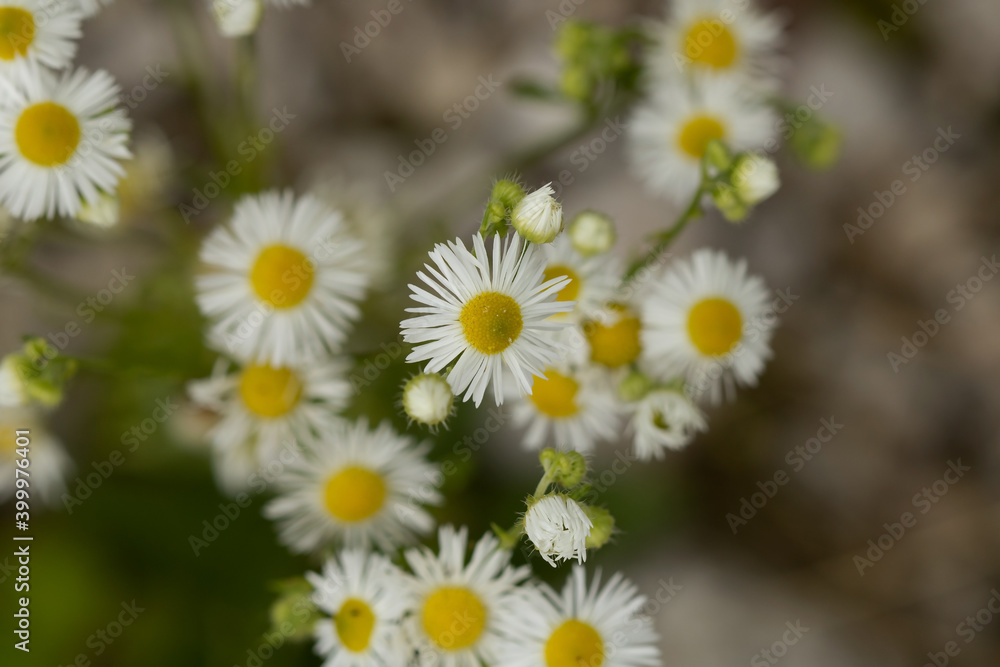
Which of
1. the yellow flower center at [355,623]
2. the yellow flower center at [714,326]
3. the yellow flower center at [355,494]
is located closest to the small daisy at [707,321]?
the yellow flower center at [714,326]

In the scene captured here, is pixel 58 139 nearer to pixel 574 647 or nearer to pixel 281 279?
pixel 281 279

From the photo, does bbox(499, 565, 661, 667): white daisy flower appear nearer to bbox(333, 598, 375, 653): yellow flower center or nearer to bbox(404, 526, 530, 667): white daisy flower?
bbox(404, 526, 530, 667): white daisy flower

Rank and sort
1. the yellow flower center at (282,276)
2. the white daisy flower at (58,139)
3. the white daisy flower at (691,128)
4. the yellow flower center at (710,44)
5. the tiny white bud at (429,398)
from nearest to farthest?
the tiny white bud at (429,398) → the white daisy flower at (58,139) → the yellow flower center at (282,276) → the white daisy flower at (691,128) → the yellow flower center at (710,44)

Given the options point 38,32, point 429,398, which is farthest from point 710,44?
point 38,32

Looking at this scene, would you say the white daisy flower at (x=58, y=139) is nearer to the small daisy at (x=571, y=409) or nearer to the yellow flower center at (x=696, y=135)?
the small daisy at (x=571, y=409)

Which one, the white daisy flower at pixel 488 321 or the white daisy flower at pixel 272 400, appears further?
the white daisy flower at pixel 272 400

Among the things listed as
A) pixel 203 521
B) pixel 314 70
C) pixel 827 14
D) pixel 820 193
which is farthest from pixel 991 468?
pixel 314 70
